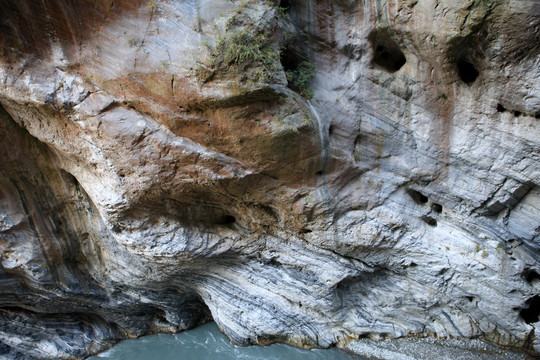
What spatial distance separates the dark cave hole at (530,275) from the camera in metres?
6.19

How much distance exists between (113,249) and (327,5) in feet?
22.1

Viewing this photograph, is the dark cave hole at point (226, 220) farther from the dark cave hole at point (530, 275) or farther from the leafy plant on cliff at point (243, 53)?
the dark cave hole at point (530, 275)

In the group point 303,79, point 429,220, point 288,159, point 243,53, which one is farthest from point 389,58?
point 429,220

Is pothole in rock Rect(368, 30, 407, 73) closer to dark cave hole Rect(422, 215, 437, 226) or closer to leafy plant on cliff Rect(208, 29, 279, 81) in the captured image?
leafy plant on cliff Rect(208, 29, 279, 81)

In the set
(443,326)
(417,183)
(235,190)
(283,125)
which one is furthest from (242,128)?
(443,326)

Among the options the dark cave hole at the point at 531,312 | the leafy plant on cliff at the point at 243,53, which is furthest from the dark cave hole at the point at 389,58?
the dark cave hole at the point at 531,312

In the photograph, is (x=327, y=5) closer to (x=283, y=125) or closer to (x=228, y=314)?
(x=283, y=125)

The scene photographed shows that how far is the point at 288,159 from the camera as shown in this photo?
5840 millimetres

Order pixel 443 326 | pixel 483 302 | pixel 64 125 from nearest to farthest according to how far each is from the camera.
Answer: pixel 64 125
pixel 483 302
pixel 443 326

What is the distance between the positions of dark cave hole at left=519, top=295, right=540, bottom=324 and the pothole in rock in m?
5.07

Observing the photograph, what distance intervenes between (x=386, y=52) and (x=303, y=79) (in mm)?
1665

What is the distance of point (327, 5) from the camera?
5750 millimetres

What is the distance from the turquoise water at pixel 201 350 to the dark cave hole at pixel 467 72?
19.8 feet

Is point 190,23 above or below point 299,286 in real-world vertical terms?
above
